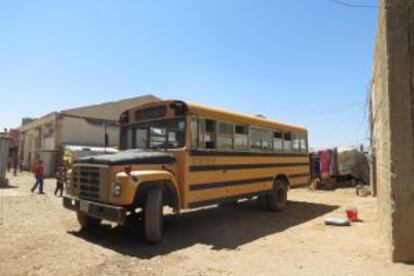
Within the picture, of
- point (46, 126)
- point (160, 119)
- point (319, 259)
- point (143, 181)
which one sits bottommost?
point (319, 259)

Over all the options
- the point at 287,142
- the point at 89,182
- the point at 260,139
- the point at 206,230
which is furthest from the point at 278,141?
the point at 89,182

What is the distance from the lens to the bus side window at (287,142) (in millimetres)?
13227

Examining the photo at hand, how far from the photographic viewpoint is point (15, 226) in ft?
31.2

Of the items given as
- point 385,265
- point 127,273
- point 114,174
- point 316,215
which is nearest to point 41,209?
point 114,174

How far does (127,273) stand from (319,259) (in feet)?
10.7

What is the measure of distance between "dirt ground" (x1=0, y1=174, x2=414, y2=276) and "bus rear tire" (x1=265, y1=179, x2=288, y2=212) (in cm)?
86

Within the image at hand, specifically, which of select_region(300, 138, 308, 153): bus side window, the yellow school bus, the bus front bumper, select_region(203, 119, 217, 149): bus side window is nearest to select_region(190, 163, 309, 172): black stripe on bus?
the yellow school bus

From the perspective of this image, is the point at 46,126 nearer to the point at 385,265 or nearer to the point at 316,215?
the point at 316,215

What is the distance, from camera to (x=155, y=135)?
9258 millimetres

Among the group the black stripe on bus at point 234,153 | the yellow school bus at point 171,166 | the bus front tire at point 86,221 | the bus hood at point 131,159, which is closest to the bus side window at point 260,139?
the yellow school bus at point 171,166

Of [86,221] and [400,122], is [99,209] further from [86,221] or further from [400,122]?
[400,122]

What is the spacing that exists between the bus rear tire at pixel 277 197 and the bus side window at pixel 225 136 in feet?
9.96

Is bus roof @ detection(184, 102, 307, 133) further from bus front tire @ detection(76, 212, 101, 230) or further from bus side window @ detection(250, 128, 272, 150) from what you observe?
bus front tire @ detection(76, 212, 101, 230)

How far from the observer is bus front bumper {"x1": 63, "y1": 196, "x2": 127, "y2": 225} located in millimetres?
7353
